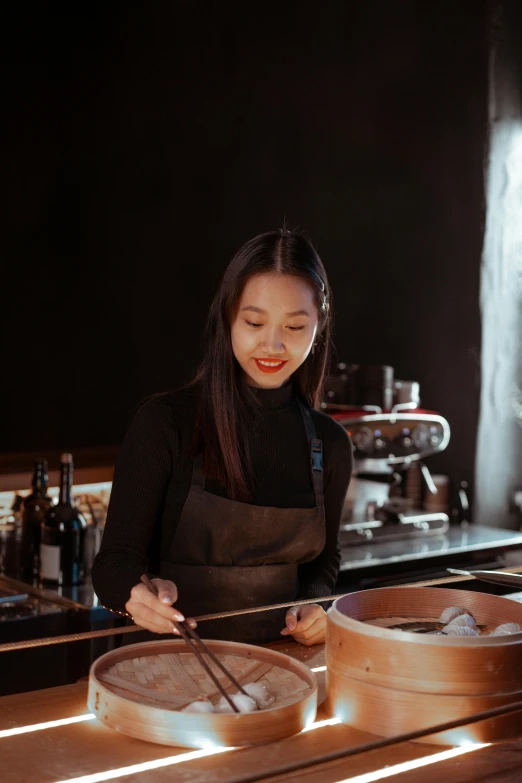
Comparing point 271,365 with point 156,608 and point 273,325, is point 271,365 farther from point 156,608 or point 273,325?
point 156,608

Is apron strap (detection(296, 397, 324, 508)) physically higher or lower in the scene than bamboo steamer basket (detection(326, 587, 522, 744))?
higher

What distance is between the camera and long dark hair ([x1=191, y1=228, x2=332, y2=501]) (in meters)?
2.13

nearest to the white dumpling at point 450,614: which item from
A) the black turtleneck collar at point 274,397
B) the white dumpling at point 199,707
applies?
the white dumpling at point 199,707

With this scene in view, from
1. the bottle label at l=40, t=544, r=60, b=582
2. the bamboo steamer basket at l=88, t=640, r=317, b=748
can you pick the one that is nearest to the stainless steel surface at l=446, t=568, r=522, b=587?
the bamboo steamer basket at l=88, t=640, r=317, b=748

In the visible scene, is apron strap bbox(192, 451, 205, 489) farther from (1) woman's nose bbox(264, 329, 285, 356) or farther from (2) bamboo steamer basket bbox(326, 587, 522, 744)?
(2) bamboo steamer basket bbox(326, 587, 522, 744)

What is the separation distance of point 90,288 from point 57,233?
0.26 meters

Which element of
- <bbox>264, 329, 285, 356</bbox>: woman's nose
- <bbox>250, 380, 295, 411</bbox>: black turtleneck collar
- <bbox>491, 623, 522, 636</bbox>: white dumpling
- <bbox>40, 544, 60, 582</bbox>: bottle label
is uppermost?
<bbox>264, 329, 285, 356</bbox>: woman's nose

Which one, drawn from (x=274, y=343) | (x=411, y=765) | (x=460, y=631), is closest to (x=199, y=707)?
(x=411, y=765)

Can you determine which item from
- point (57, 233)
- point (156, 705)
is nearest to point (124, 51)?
point (57, 233)

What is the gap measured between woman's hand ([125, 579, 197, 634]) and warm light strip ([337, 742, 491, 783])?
387mm

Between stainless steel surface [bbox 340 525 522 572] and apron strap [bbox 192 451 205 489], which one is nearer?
apron strap [bbox 192 451 205 489]

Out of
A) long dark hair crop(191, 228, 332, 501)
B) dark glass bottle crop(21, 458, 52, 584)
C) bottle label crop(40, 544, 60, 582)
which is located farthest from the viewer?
dark glass bottle crop(21, 458, 52, 584)

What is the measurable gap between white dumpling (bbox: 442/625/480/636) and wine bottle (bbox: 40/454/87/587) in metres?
1.83

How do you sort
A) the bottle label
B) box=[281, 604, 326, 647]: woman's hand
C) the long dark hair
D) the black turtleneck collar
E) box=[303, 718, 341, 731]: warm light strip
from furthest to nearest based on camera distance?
the bottle label, the black turtleneck collar, the long dark hair, box=[281, 604, 326, 647]: woman's hand, box=[303, 718, 341, 731]: warm light strip
